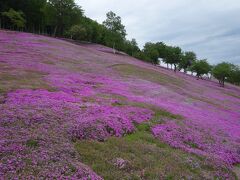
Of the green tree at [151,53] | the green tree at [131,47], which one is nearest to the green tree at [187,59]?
the green tree at [151,53]

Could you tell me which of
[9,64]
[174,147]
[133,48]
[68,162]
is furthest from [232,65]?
[68,162]

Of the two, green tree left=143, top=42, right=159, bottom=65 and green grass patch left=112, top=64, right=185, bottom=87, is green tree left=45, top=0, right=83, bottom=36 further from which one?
green grass patch left=112, top=64, right=185, bottom=87

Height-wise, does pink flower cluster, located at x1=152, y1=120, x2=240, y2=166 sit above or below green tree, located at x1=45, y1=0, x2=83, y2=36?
below

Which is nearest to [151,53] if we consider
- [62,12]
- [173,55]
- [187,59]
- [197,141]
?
[173,55]

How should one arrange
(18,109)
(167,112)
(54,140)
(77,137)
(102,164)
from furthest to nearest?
1. (167,112)
2. (18,109)
3. (77,137)
4. (54,140)
5. (102,164)

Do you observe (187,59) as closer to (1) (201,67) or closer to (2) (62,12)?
(1) (201,67)

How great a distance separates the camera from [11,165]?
412 inches

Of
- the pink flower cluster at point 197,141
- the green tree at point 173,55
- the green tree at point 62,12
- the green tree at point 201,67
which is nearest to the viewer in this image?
the pink flower cluster at point 197,141

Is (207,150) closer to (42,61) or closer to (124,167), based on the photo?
(124,167)

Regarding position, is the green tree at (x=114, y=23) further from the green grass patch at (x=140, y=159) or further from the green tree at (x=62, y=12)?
the green grass patch at (x=140, y=159)

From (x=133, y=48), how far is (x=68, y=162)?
120426 mm

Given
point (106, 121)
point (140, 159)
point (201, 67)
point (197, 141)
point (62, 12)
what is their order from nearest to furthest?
point (140, 159)
point (106, 121)
point (197, 141)
point (62, 12)
point (201, 67)

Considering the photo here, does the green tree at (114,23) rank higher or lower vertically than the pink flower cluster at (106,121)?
higher

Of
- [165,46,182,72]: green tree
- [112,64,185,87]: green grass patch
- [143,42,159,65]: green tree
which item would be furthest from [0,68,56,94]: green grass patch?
[165,46,182,72]: green tree
